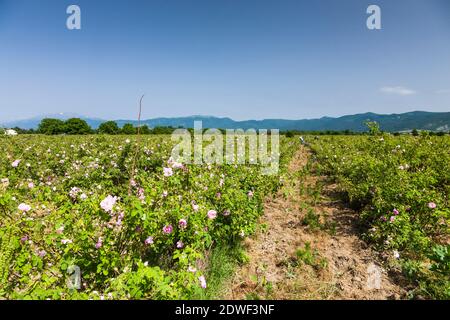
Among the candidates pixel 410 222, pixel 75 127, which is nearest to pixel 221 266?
pixel 410 222

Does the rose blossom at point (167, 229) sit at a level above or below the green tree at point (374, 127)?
below

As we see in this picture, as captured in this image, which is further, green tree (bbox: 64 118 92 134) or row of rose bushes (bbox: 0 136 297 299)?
green tree (bbox: 64 118 92 134)

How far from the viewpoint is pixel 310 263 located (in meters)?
3.86

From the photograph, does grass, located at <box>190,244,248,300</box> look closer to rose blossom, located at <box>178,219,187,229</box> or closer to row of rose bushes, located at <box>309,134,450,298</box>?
rose blossom, located at <box>178,219,187,229</box>

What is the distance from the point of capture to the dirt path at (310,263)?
3238 mm

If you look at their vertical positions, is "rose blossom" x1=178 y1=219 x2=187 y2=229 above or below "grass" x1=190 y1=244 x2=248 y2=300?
above

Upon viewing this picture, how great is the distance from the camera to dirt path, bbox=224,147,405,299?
3238mm

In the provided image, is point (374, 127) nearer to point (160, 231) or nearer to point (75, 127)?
point (160, 231)

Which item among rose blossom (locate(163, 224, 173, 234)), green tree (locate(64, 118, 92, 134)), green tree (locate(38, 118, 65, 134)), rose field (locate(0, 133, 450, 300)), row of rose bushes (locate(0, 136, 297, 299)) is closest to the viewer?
row of rose bushes (locate(0, 136, 297, 299))

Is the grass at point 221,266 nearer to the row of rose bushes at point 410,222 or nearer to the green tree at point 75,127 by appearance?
the row of rose bushes at point 410,222

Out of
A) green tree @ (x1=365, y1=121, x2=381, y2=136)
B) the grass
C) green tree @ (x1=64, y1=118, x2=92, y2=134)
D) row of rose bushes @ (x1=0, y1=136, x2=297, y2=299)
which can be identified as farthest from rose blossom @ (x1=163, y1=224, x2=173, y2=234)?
green tree @ (x1=64, y1=118, x2=92, y2=134)

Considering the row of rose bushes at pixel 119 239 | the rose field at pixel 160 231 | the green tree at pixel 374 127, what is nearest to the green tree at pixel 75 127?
the rose field at pixel 160 231

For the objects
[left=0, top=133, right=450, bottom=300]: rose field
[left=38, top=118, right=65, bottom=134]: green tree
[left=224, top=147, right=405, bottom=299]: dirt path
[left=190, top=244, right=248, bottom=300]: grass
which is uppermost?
[left=38, top=118, right=65, bottom=134]: green tree

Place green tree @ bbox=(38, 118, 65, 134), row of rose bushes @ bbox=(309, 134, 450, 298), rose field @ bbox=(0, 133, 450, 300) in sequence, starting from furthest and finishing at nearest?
green tree @ bbox=(38, 118, 65, 134), row of rose bushes @ bbox=(309, 134, 450, 298), rose field @ bbox=(0, 133, 450, 300)
